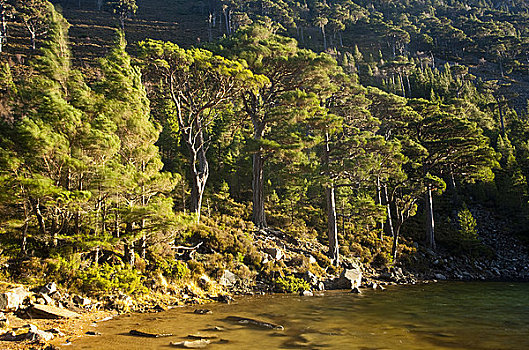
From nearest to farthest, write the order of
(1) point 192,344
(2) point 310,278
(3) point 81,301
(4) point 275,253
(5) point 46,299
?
(1) point 192,344 < (5) point 46,299 < (3) point 81,301 < (2) point 310,278 < (4) point 275,253

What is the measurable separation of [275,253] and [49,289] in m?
11.4

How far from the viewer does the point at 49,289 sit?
10289mm

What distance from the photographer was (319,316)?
10.8m

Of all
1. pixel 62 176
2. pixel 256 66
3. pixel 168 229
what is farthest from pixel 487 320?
pixel 256 66

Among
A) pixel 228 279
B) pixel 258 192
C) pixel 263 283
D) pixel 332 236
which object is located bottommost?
pixel 263 283

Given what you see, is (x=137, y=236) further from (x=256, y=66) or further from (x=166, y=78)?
(x=256, y=66)

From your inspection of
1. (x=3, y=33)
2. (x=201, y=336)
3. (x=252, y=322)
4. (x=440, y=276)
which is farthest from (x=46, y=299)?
(x=3, y=33)

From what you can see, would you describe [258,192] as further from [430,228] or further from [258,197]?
[430,228]

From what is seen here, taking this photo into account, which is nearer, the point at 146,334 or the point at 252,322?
the point at 146,334

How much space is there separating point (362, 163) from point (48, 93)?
1729 cm

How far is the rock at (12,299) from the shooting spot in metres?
8.81

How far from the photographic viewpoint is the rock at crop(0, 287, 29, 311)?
881 cm

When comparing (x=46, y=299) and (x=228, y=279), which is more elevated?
(x=46, y=299)

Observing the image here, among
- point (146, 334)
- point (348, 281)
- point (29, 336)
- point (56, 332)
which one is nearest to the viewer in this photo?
A: point (29, 336)
